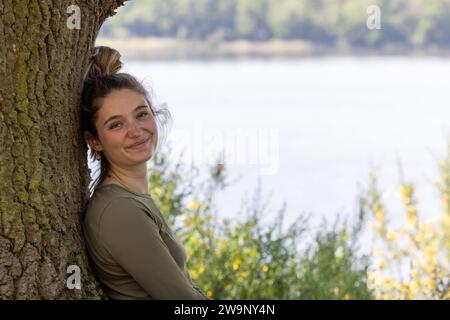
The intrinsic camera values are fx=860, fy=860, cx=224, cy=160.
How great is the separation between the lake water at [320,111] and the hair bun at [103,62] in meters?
4.68

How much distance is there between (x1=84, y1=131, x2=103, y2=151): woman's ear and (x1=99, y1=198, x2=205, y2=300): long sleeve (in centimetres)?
26

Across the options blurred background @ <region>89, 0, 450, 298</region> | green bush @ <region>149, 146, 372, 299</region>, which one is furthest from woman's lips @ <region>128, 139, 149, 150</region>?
blurred background @ <region>89, 0, 450, 298</region>

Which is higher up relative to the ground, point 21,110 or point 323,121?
point 323,121

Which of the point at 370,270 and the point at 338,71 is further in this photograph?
the point at 338,71

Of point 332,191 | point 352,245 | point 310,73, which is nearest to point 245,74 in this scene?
point 310,73

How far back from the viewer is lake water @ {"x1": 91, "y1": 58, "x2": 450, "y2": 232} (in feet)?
28.3

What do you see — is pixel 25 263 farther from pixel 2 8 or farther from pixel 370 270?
pixel 370 270

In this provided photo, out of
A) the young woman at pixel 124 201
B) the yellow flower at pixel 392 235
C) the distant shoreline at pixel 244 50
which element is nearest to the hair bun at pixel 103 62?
the young woman at pixel 124 201

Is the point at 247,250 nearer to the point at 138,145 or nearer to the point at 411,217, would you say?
the point at 411,217

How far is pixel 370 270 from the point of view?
4.92m
